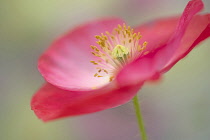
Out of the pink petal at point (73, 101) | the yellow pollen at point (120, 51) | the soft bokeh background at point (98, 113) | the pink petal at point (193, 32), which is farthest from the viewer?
the soft bokeh background at point (98, 113)

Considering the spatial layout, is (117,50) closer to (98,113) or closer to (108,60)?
(108,60)

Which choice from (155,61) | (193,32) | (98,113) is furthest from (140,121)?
(98,113)

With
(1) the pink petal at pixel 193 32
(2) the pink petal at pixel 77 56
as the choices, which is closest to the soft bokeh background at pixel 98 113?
(2) the pink petal at pixel 77 56

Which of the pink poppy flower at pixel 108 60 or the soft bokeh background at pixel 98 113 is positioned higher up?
the soft bokeh background at pixel 98 113

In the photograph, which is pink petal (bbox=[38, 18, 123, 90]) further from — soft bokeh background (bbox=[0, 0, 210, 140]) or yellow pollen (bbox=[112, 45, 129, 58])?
soft bokeh background (bbox=[0, 0, 210, 140])

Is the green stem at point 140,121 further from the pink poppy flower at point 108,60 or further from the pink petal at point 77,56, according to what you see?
the pink petal at point 77,56

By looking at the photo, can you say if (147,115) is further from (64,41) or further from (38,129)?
(64,41)

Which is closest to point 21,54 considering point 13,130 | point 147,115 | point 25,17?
point 25,17
